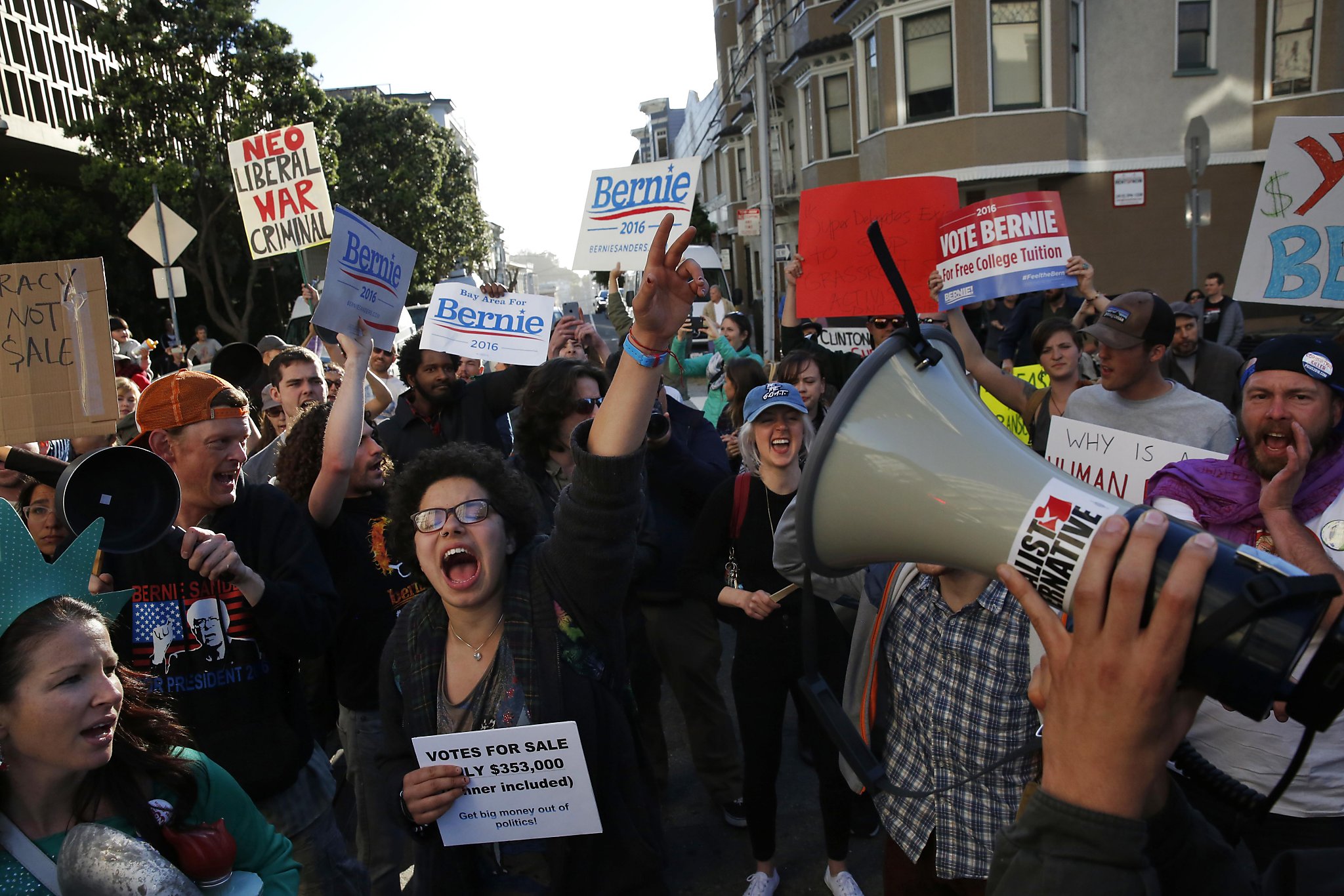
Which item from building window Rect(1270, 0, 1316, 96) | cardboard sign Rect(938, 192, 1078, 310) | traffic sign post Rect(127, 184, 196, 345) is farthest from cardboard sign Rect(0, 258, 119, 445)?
building window Rect(1270, 0, 1316, 96)

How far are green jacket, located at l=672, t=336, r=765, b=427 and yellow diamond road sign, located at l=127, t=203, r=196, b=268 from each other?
5383mm

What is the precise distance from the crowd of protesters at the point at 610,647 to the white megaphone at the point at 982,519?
5cm

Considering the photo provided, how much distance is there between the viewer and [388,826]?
292 centimetres

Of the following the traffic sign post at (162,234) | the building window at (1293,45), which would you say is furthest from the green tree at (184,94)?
the building window at (1293,45)

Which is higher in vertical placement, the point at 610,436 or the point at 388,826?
the point at 610,436

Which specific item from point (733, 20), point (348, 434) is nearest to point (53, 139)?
point (733, 20)

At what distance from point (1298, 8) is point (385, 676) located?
808 inches

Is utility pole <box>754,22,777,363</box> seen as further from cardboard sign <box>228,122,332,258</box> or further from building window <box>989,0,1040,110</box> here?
cardboard sign <box>228,122,332,258</box>

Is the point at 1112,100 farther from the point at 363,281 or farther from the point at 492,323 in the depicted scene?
the point at 363,281

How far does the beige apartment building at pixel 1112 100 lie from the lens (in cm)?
1648

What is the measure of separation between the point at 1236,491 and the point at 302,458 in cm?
297

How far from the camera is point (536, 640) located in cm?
200

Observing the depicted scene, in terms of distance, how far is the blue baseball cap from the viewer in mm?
3262

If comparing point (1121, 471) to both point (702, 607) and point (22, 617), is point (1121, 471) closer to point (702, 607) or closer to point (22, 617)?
point (702, 607)
